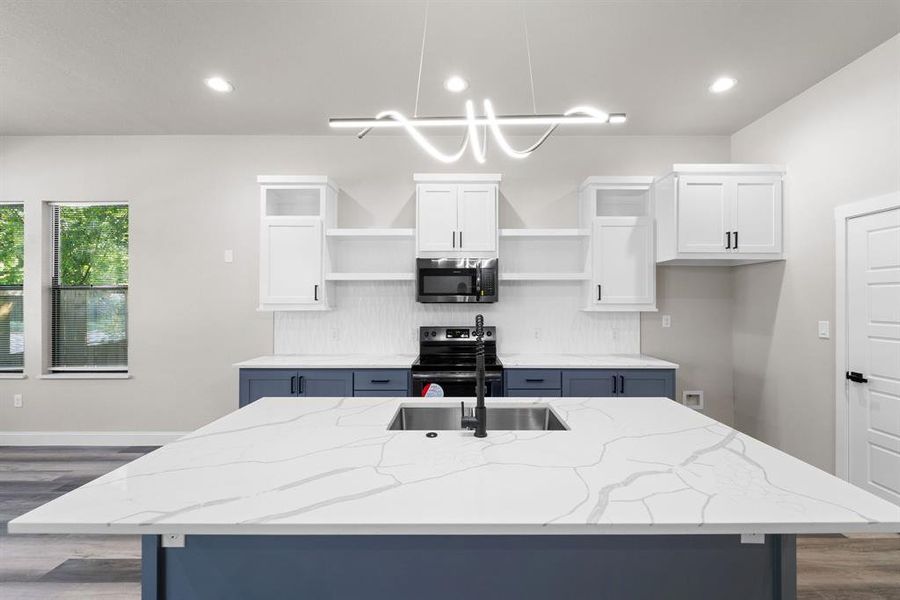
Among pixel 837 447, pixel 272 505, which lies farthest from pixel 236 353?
pixel 837 447

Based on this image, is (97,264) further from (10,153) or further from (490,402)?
(490,402)

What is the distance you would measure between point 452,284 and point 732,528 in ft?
9.07

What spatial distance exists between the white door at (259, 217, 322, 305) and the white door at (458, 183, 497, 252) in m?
1.19

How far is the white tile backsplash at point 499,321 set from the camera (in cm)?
391

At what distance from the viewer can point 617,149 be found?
3.95m

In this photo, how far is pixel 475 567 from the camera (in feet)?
3.36

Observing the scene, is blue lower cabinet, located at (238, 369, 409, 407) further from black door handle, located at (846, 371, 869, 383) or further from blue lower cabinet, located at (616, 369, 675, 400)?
black door handle, located at (846, 371, 869, 383)

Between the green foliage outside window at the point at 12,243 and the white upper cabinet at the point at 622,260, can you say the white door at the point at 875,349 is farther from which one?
the green foliage outside window at the point at 12,243

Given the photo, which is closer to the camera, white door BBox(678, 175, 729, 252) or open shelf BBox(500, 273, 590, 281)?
white door BBox(678, 175, 729, 252)

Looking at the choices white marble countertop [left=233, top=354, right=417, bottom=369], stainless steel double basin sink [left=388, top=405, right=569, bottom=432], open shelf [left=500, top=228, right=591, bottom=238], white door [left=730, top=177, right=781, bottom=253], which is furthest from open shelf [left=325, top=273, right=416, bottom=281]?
white door [left=730, top=177, right=781, bottom=253]

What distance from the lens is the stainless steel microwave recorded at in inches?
138

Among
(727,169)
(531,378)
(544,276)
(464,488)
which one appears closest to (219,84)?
Result: (544,276)

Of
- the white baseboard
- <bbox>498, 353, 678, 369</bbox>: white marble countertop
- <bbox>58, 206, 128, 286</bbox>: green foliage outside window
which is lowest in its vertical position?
the white baseboard

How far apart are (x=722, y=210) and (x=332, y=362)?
3.22 meters
